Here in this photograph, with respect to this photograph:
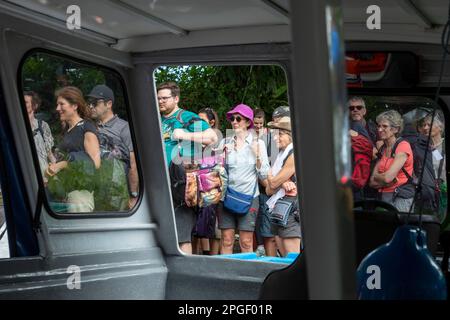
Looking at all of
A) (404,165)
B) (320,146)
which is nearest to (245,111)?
(404,165)

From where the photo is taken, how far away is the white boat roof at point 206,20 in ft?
11.8

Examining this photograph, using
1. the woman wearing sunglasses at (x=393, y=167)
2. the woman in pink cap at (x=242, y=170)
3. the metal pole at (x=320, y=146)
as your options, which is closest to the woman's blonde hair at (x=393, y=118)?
the woman wearing sunglasses at (x=393, y=167)

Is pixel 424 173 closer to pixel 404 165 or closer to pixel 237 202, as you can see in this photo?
pixel 404 165

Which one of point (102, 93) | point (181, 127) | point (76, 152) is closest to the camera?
point (76, 152)

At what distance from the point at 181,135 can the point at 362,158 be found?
1171 millimetres

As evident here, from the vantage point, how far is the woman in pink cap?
4418 mm

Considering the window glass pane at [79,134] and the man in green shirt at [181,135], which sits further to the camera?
the man in green shirt at [181,135]

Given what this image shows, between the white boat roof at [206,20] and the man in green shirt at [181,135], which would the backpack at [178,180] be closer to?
the man in green shirt at [181,135]

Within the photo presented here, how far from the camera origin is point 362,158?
13.4 feet

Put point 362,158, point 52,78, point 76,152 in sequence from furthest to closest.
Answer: point 76,152
point 362,158
point 52,78

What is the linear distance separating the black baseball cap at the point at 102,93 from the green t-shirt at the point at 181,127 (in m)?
0.36

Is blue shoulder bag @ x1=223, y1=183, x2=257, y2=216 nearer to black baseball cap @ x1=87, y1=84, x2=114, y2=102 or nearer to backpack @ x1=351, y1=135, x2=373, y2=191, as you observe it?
backpack @ x1=351, y1=135, x2=373, y2=191

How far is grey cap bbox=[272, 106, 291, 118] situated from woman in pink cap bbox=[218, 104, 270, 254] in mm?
175
